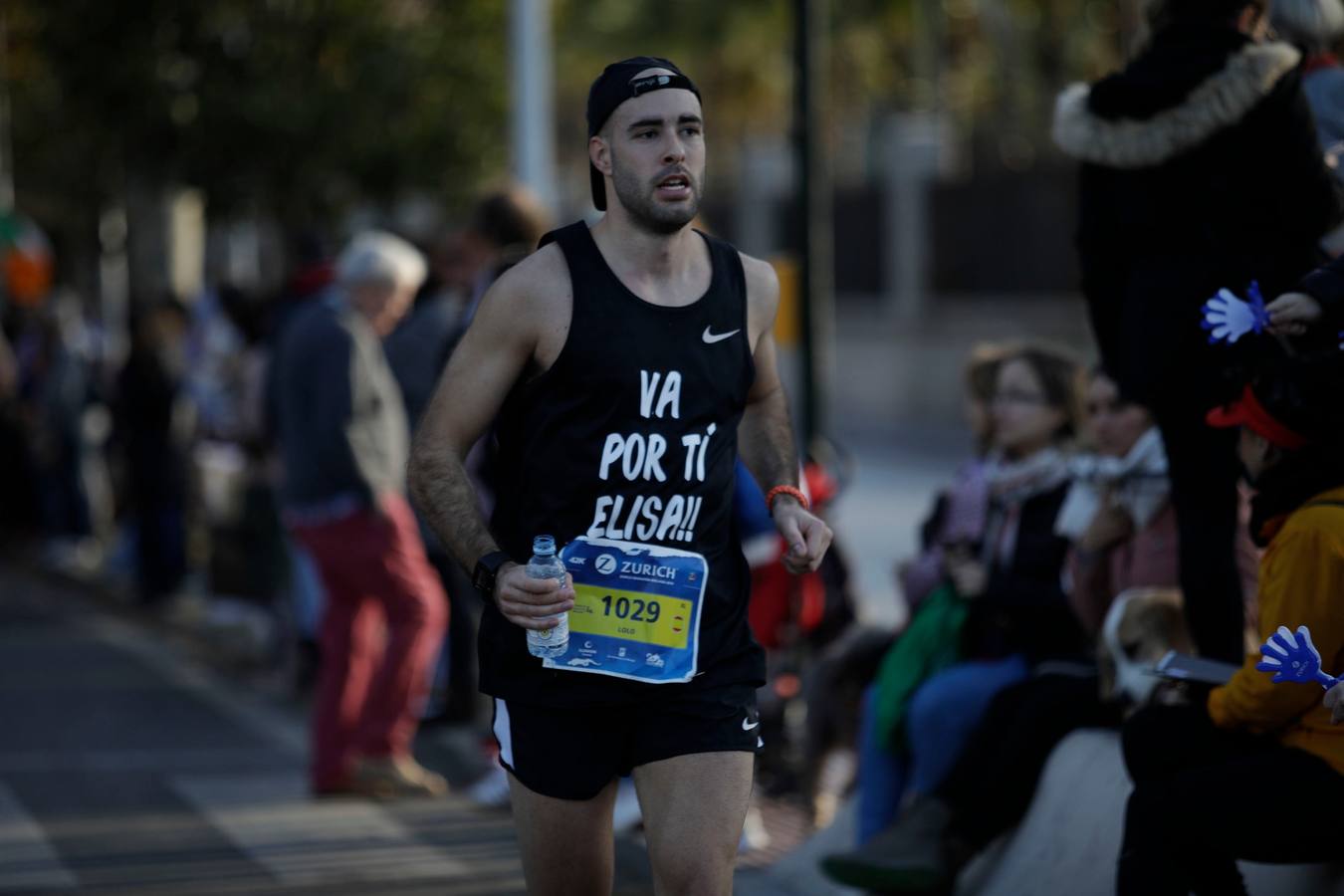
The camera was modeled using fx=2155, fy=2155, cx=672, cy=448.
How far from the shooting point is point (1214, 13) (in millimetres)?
5141

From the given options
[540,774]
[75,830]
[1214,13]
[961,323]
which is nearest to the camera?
[540,774]

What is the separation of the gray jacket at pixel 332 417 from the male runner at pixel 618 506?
3.93 m

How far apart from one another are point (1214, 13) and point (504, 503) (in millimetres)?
2165

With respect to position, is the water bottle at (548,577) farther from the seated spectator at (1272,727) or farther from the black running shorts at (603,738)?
the seated spectator at (1272,727)

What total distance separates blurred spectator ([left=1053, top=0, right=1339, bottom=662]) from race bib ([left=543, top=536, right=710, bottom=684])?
1551 mm

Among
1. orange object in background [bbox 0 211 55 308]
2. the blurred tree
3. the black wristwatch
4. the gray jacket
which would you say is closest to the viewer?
the black wristwatch

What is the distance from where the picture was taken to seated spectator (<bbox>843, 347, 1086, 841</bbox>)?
5.96 m

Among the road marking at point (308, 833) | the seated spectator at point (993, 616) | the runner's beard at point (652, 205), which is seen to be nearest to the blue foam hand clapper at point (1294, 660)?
the runner's beard at point (652, 205)

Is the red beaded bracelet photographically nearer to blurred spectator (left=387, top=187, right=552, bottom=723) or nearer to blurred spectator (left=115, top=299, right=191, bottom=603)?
blurred spectator (left=387, top=187, right=552, bottom=723)

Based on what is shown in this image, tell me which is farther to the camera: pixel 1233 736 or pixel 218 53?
pixel 218 53

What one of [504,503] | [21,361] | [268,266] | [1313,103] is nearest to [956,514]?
[1313,103]

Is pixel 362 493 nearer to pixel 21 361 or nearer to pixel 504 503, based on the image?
pixel 504 503

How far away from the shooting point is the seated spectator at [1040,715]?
219 inches

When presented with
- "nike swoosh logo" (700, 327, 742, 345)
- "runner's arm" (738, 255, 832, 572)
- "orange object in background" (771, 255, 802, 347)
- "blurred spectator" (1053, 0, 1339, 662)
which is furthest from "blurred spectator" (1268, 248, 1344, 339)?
"orange object in background" (771, 255, 802, 347)
